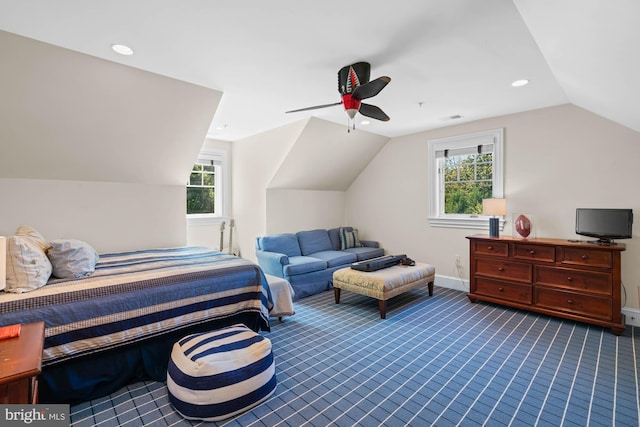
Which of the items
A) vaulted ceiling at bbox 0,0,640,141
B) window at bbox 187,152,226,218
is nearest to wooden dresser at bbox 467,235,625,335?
vaulted ceiling at bbox 0,0,640,141

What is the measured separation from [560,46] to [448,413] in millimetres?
2593

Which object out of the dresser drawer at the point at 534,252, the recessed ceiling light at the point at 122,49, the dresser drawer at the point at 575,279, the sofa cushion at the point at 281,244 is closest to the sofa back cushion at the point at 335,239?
the sofa cushion at the point at 281,244

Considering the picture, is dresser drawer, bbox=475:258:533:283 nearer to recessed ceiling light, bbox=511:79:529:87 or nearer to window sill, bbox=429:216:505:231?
window sill, bbox=429:216:505:231

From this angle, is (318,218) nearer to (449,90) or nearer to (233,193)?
(233,193)

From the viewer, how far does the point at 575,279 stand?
3.28 meters

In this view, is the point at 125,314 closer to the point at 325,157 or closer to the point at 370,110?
the point at 370,110

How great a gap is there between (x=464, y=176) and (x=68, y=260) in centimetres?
492

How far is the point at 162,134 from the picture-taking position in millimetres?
3656

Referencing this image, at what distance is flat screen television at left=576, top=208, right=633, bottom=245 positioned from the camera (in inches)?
124

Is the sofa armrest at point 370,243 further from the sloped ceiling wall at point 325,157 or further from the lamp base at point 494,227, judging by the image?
the lamp base at point 494,227

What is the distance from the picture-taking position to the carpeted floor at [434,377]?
1.93 m

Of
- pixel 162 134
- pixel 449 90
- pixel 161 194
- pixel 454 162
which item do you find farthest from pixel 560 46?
pixel 161 194

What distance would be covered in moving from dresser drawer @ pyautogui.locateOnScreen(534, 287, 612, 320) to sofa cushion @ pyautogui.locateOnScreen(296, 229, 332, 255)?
312 centimetres

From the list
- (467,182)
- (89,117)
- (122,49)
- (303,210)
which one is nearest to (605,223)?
(467,182)
